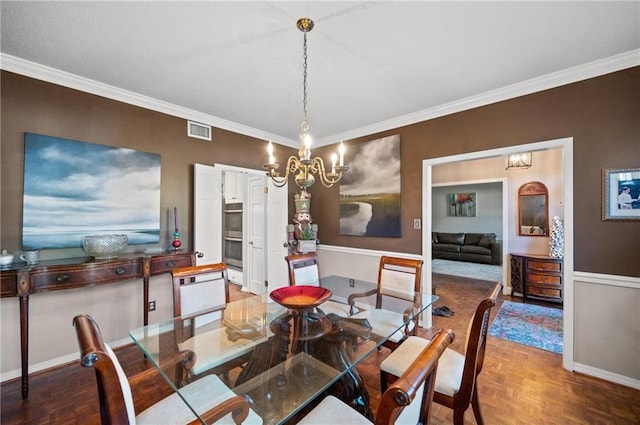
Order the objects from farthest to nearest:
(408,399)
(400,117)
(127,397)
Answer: (400,117)
(127,397)
(408,399)

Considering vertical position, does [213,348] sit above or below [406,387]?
below

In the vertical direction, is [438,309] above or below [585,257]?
below

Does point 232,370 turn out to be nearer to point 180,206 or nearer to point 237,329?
point 237,329

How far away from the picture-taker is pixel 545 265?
13.3ft

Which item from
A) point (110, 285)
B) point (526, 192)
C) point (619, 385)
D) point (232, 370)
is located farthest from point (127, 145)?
point (526, 192)

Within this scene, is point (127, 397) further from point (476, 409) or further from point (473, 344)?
point (476, 409)

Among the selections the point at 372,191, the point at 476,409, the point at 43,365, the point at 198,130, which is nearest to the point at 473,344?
the point at 476,409

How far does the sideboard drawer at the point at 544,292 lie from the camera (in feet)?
13.0

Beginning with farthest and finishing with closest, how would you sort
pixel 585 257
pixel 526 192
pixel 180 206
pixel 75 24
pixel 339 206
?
pixel 526 192, pixel 339 206, pixel 180 206, pixel 585 257, pixel 75 24

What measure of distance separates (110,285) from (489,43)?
4.15 metres

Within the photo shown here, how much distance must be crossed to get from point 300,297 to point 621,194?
→ 2.85 metres

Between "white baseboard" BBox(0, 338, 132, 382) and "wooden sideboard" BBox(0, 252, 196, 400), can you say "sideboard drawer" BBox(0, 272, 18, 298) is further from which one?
"white baseboard" BBox(0, 338, 132, 382)

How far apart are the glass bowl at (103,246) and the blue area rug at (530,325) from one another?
4293mm

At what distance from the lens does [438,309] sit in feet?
12.9
